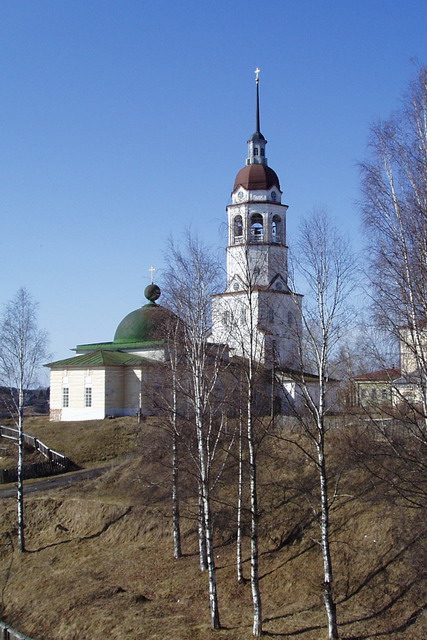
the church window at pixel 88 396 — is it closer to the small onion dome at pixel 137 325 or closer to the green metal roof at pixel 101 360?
the green metal roof at pixel 101 360

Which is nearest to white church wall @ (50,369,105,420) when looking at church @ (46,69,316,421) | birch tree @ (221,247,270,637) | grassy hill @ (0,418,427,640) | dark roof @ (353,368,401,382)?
church @ (46,69,316,421)

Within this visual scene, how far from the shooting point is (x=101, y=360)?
43625 mm

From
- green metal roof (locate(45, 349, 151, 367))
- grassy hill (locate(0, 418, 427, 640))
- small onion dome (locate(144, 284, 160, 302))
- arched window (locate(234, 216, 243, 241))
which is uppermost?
arched window (locate(234, 216, 243, 241))

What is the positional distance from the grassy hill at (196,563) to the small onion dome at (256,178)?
27106mm

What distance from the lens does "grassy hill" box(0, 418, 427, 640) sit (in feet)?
49.0

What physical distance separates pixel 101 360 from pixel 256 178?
721 inches

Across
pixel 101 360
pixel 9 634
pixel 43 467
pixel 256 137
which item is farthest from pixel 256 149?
pixel 9 634

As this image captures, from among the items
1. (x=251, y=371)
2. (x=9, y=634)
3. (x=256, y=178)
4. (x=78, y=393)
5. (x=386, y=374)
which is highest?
(x=256, y=178)

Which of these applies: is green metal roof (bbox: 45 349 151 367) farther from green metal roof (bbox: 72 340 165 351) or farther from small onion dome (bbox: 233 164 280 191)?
small onion dome (bbox: 233 164 280 191)

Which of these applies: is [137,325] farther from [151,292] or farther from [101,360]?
[101,360]

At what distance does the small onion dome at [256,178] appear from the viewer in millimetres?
49312

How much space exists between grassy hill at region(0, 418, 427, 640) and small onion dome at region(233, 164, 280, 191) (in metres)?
27.1

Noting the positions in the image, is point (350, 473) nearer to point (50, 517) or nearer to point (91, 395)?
point (50, 517)

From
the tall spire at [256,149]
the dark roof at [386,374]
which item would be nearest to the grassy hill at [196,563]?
the dark roof at [386,374]
